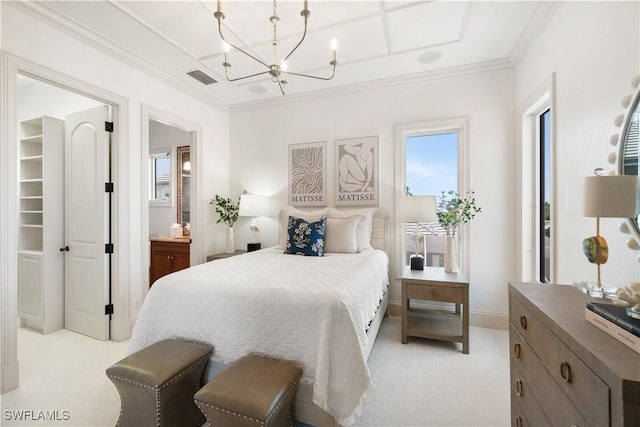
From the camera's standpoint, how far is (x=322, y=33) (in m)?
2.52

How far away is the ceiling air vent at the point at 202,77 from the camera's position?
3.23 meters

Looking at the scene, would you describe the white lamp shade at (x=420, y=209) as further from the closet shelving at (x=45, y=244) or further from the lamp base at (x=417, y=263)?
the closet shelving at (x=45, y=244)

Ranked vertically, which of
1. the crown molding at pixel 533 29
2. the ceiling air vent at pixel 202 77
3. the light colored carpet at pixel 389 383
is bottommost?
the light colored carpet at pixel 389 383

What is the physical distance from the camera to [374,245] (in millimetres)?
3346

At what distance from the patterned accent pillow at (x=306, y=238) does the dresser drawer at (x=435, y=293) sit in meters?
0.96

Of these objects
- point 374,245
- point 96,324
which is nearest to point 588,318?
point 374,245

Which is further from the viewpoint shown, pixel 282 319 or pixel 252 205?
pixel 252 205

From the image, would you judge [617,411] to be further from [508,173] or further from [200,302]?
[508,173]

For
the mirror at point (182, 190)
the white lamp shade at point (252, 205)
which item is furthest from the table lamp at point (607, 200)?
the mirror at point (182, 190)

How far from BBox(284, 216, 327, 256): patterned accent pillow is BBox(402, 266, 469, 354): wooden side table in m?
0.93

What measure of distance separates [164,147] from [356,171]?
358 cm

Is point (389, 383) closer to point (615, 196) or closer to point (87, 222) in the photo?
point (615, 196)

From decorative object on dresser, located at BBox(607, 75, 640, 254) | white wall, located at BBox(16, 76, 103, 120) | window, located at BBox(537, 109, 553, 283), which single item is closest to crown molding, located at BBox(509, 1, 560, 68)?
window, located at BBox(537, 109, 553, 283)

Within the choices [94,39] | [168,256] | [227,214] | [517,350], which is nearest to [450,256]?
[517,350]
